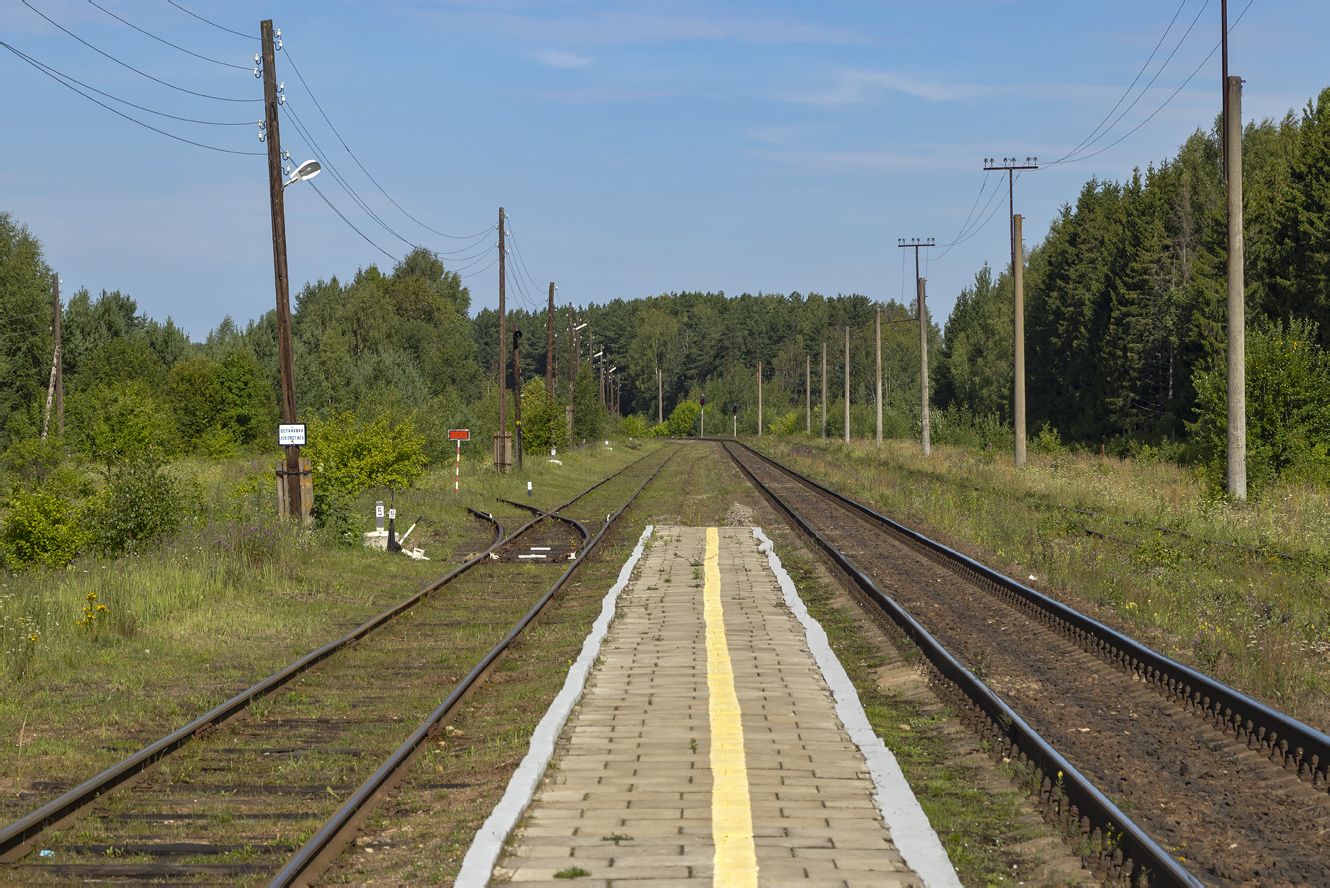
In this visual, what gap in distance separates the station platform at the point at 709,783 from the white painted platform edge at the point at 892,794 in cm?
1

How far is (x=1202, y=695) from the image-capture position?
8.97 metres

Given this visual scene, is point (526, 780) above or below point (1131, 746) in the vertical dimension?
above

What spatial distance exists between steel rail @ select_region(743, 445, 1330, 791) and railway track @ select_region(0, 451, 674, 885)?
5.54 m

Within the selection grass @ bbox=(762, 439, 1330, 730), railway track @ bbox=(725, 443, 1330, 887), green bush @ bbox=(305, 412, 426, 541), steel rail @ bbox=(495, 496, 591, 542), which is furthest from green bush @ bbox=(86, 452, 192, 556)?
grass @ bbox=(762, 439, 1330, 730)

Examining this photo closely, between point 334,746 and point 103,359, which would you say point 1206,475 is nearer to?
point 334,746

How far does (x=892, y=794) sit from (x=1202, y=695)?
3.79 m

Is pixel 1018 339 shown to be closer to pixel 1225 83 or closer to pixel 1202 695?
pixel 1225 83

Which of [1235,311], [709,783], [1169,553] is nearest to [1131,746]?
[709,783]

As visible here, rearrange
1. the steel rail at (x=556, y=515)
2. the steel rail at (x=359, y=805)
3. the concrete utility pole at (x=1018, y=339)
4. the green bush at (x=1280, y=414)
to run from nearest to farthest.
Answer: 1. the steel rail at (x=359, y=805)
2. the steel rail at (x=556, y=515)
3. the green bush at (x=1280, y=414)
4. the concrete utility pole at (x=1018, y=339)

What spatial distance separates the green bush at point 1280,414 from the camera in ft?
79.7

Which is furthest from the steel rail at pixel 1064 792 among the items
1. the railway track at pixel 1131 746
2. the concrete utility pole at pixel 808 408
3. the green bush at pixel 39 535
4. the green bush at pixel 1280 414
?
the concrete utility pole at pixel 808 408

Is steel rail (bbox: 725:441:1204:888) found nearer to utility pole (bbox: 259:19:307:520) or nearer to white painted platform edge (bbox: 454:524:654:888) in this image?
white painted platform edge (bbox: 454:524:654:888)

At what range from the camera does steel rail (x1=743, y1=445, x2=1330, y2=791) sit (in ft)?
23.5

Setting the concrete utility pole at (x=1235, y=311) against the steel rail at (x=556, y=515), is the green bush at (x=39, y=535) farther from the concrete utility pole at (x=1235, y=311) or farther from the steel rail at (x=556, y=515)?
the concrete utility pole at (x=1235, y=311)
